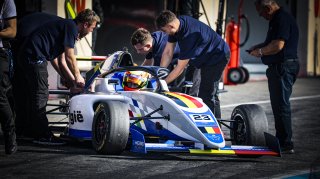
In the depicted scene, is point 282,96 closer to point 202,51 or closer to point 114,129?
point 202,51

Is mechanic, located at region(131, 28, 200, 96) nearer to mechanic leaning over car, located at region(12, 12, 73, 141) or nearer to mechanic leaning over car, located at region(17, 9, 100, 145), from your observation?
mechanic leaning over car, located at region(17, 9, 100, 145)

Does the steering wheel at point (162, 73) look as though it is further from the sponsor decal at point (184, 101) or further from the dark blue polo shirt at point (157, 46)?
the dark blue polo shirt at point (157, 46)

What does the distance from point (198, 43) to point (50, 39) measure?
182 centimetres

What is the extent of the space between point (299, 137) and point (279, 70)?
1.79 meters

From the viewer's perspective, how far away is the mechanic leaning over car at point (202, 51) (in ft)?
33.0

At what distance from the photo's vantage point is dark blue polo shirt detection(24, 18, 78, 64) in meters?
9.77

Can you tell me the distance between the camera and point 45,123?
9.84 m

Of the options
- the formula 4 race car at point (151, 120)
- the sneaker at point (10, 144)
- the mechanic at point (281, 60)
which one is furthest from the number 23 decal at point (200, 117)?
the sneaker at point (10, 144)

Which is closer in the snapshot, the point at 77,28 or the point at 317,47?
the point at 77,28

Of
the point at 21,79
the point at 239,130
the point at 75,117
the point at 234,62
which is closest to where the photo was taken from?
the point at 239,130

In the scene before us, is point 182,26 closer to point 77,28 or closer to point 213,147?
point 77,28

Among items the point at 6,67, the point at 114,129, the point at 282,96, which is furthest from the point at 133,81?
the point at 282,96

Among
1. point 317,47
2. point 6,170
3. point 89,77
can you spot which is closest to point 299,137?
point 89,77

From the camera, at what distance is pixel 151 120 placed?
9.13 m
